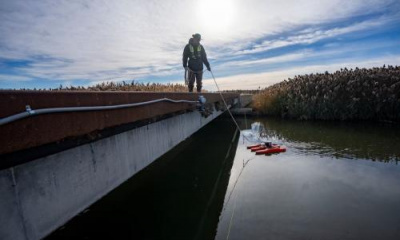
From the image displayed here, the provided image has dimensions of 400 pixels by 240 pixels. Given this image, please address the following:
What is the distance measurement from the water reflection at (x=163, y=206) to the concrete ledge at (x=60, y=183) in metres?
1.30

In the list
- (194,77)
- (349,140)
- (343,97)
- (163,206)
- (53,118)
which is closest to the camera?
(53,118)

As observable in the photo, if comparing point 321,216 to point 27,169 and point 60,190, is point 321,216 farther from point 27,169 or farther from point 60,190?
point 27,169

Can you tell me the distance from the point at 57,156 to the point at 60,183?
226 millimetres

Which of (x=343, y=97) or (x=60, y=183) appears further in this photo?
(x=343, y=97)

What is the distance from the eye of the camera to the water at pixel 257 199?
4.29m

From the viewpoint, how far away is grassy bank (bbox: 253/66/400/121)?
1560 centimetres

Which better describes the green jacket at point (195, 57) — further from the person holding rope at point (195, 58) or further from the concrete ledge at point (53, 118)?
the concrete ledge at point (53, 118)

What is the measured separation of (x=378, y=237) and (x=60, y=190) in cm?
426

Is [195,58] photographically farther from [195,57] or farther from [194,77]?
[194,77]

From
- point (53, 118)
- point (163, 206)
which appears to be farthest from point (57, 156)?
point (163, 206)

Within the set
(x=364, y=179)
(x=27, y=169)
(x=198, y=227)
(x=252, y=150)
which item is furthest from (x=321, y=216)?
(x=252, y=150)

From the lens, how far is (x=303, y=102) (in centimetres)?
1864

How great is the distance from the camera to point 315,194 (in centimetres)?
567

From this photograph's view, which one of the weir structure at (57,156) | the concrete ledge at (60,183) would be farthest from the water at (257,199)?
the weir structure at (57,156)
